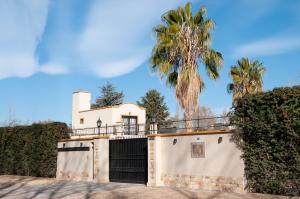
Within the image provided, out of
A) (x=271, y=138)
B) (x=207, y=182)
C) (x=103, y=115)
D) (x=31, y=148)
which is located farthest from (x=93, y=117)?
(x=271, y=138)

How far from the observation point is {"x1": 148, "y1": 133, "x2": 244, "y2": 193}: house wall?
15.0m

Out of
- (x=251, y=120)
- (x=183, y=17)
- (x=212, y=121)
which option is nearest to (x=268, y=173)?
(x=251, y=120)

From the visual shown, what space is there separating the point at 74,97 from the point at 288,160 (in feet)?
88.7

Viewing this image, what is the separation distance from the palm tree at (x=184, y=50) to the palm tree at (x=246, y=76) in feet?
31.8

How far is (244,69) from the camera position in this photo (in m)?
31.8

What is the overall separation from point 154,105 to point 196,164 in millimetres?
39046

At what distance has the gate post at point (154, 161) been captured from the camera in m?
17.9

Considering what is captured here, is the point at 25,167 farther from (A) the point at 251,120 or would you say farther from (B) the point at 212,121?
(A) the point at 251,120

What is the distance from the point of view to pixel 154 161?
A: 709 inches

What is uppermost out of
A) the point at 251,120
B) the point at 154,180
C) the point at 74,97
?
the point at 74,97

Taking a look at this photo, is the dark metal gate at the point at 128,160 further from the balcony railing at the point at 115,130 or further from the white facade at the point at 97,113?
the white facade at the point at 97,113

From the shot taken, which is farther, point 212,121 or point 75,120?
point 75,120

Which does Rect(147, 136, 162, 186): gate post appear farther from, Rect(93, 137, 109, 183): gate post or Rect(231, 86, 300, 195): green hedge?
Rect(231, 86, 300, 195): green hedge

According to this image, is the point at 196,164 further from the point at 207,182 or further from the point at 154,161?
the point at 154,161
